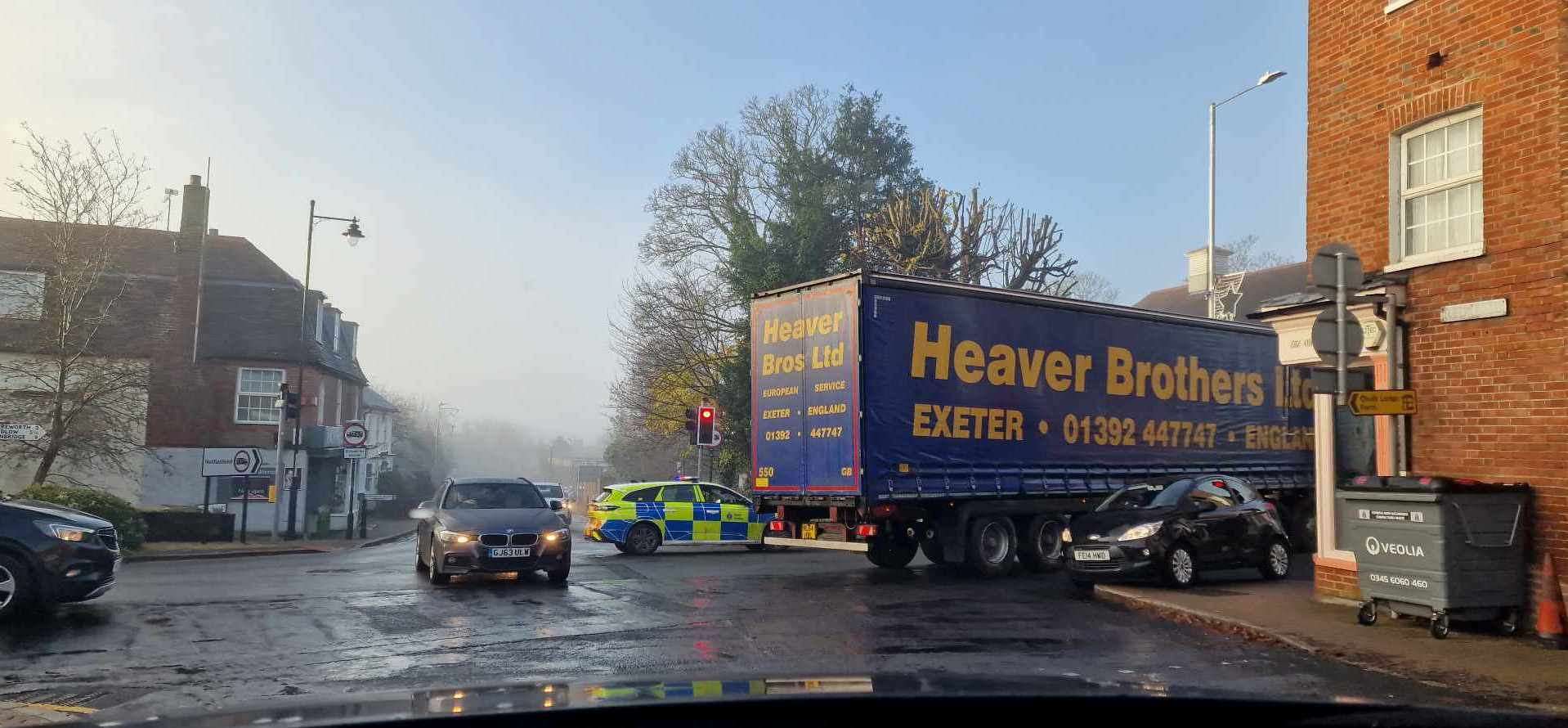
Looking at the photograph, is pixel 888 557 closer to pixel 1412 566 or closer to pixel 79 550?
pixel 1412 566

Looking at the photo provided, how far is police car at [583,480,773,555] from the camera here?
67.3 feet

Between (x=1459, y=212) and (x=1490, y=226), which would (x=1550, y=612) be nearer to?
(x=1490, y=226)

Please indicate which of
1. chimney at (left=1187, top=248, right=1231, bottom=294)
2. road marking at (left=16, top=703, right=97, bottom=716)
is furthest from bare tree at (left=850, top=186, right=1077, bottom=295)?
road marking at (left=16, top=703, right=97, bottom=716)

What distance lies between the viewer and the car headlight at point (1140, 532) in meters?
13.5

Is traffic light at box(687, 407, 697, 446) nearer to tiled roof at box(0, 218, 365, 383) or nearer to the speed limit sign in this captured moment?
the speed limit sign

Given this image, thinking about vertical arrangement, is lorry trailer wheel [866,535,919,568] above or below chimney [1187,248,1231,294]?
below

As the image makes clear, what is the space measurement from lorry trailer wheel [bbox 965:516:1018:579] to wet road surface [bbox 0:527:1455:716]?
0.36 metres

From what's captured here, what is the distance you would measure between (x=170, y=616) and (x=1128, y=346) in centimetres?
1314

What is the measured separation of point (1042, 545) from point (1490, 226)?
24.7 feet

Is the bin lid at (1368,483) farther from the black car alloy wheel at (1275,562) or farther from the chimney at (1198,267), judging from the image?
the chimney at (1198,267)

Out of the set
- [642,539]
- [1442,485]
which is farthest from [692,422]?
[1442,485]

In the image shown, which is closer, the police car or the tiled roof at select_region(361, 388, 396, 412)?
the police car

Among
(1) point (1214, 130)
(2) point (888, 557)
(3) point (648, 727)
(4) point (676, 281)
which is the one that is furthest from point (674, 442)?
(3) point (648, 727)

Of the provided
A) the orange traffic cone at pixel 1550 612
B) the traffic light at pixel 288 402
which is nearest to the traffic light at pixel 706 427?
the traffic light at pixel 288 402
